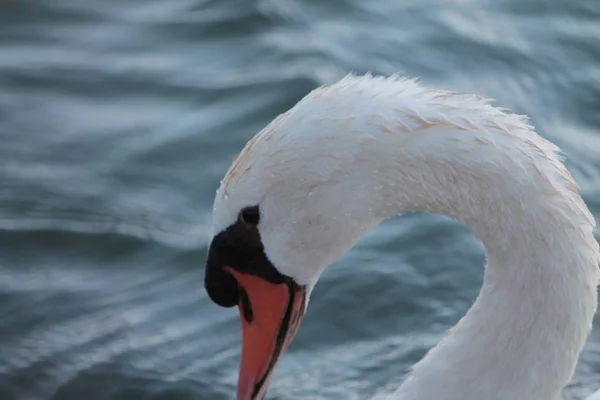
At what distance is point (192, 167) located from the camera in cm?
706

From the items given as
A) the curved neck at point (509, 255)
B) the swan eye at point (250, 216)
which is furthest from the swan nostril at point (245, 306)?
the curved neck at point (509, 255)

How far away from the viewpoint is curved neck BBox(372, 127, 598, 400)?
3.44 m

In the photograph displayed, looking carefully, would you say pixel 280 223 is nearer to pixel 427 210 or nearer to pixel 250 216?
pixel 250 216

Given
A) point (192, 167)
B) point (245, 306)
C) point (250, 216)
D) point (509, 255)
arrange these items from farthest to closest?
point (192, 167)
point (245, 306)
point (509, 255)
point (250, 216)

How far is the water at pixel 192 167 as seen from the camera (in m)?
5.86

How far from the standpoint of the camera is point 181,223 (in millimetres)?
6656

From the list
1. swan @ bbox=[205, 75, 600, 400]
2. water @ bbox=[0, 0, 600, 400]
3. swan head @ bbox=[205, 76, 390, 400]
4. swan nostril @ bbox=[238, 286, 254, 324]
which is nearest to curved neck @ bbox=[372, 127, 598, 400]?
swan @ bbox=[205, 75, 600, 400]

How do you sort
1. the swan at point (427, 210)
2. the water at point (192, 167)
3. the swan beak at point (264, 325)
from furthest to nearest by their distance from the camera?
the water at point (192, 167) → the swan beak at point (264, 325) → the swan at point (427, 210)

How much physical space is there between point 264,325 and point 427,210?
25.4 inches

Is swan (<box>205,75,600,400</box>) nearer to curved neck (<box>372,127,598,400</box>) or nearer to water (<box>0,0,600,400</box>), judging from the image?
curved neck (<box>372,127,598,400</box>)

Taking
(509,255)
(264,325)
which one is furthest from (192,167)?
(509,255)

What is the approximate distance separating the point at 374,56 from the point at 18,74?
2234 millimetres

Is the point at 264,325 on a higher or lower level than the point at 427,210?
lower

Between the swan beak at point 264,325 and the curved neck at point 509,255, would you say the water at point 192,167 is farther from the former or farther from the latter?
the curved neck at point 509,255
